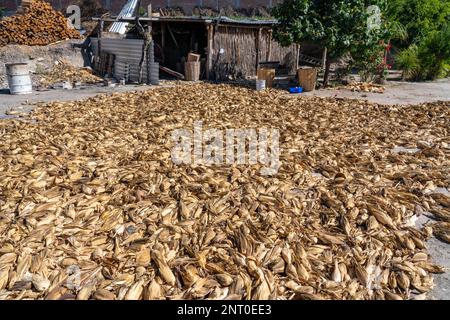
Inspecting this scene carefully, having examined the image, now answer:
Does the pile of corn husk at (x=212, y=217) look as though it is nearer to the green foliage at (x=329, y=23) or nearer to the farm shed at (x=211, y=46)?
the green foliage at (x=329, y=23)

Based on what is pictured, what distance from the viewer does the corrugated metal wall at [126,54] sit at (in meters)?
15.2

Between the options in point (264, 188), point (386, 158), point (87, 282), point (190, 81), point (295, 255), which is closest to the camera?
point (87, 282)

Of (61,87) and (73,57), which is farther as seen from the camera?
(73,57)

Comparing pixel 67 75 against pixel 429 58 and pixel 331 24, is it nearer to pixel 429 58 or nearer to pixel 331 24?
pixel 331 24

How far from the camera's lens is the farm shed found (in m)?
15.8

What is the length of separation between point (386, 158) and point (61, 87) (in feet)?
40.2

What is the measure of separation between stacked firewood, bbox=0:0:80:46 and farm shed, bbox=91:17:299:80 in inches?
90.1

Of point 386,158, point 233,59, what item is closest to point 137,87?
point 233,59

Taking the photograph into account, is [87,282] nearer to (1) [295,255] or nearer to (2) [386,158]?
(1) [295,255]

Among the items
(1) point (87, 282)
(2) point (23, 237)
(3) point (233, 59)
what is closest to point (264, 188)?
(1) point (87, 282)

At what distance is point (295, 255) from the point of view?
3373 mm

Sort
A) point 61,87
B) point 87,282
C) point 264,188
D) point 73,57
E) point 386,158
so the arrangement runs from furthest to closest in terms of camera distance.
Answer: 1. point 73,57
2. point 61,87
3. point 386,158
4. point 264,188
5. point 87,282

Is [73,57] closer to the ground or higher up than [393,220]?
higher up

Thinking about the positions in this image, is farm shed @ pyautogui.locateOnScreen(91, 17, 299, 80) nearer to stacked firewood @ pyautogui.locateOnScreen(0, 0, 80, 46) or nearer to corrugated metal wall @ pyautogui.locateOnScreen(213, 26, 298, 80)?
corrugated metal wall @ pyautogui.locateOnScreen(213, 26, 298, 80)
